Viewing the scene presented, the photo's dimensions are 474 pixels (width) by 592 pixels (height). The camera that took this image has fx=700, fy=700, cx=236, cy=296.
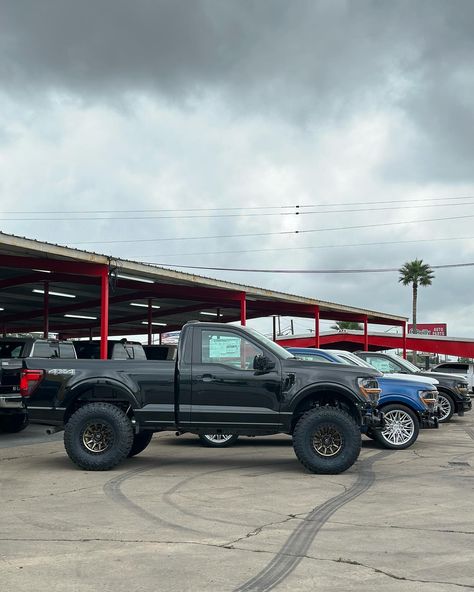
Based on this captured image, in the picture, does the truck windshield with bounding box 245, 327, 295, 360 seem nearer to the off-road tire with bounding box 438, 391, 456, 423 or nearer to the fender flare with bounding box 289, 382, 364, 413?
the fender flare with bounding box 289, 382, 364, 413

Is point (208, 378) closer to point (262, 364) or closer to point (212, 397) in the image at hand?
point (212, 397)

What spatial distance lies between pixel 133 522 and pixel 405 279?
7157cm

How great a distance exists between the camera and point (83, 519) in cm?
710

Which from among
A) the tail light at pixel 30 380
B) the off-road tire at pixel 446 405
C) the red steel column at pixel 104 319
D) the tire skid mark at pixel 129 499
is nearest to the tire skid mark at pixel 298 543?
the tire skid mark at pixel 129 499

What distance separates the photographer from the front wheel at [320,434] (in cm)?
998

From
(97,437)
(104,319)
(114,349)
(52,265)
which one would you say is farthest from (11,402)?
(52,265)

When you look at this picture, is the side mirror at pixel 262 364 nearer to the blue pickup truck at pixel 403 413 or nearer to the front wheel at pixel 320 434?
the front wheel at pixel 320 434

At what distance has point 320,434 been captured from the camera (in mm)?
10078

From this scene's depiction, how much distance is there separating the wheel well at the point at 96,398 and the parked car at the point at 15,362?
290cm

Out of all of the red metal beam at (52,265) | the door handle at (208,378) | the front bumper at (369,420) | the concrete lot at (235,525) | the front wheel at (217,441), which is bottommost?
the concrete lot at (235,525)

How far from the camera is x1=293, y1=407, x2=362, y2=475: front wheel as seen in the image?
32.8ft

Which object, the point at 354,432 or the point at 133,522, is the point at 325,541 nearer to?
the point at 133,522

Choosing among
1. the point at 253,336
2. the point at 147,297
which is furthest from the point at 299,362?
the point at 147,297

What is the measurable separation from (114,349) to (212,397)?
8.59m
